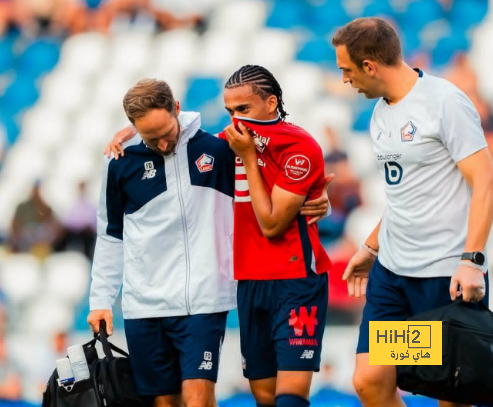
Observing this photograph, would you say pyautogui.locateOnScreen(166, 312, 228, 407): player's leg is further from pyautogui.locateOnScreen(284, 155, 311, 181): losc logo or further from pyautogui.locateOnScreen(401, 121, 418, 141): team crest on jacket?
pyautogui.locateOnScreen(401, 121, 418, 141): team crest on jacket

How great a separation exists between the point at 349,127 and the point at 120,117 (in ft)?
6.38

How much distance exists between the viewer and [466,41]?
834 cm

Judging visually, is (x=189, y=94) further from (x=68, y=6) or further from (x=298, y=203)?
(x=298, y=203)

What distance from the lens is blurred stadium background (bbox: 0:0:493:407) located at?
22.1ft

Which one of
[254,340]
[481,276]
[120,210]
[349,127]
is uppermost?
[349,127]

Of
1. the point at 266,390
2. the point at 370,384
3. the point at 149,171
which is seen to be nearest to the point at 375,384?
the point at 370,384

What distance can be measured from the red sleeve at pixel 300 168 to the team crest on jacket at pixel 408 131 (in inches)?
17.3

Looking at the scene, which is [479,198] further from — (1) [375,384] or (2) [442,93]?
(1) [375,384]

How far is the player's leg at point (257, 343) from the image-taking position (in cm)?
378

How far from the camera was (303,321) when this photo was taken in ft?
12.1

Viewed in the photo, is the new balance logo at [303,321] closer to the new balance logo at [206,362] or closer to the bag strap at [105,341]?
the new balance logo at [206,362]

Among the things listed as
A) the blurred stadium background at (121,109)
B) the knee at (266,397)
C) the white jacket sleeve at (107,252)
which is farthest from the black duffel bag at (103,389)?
the blurred stadium background at (121,109)

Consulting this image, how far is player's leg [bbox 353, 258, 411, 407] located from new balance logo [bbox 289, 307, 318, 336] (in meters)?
0.20

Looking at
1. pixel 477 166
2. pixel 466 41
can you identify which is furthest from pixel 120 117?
pixel 477 166
